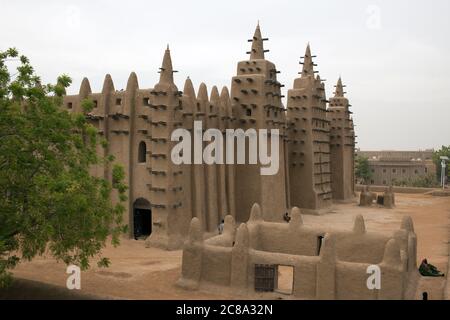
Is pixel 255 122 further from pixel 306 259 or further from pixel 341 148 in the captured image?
pixel 341 148

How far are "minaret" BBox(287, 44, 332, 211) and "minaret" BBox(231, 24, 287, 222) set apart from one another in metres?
6.71

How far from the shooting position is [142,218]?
29422 millimetres

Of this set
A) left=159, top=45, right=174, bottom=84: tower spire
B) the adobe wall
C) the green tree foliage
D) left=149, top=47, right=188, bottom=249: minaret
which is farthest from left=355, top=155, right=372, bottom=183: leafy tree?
the adobe wall

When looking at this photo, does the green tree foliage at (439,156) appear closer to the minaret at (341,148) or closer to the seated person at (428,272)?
the minaret at (341,148)

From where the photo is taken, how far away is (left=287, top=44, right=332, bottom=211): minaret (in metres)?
41.2

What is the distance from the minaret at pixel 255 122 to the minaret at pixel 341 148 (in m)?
16.6

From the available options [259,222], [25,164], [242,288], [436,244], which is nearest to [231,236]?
[259,222]

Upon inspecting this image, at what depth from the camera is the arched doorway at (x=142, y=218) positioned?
2844cm

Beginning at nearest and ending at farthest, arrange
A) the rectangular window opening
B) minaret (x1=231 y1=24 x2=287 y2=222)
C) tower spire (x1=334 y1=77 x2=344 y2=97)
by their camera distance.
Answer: the rectangular window opening < minaret (x1=231 y1=24 x2=287 y2=222) < tower spire (x1=334 y1=77 x2=344 y2=97)

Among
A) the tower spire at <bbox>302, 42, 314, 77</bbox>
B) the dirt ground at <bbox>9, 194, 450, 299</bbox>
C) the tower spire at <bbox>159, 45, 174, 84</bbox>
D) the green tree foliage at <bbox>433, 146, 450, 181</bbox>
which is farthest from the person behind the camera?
the green tree foliage at <bbox>433, 146, 450, 181</bbox>

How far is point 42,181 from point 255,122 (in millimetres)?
21483

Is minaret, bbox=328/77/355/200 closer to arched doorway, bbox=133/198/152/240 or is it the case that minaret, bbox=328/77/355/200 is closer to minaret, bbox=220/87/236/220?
minaret, bbox=220/87/236/220

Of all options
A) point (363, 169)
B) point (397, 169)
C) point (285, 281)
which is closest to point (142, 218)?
point (285, 281)

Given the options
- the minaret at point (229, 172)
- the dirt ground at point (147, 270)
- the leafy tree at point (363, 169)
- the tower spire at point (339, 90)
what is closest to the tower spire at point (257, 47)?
the minaret at point (229, 172)
